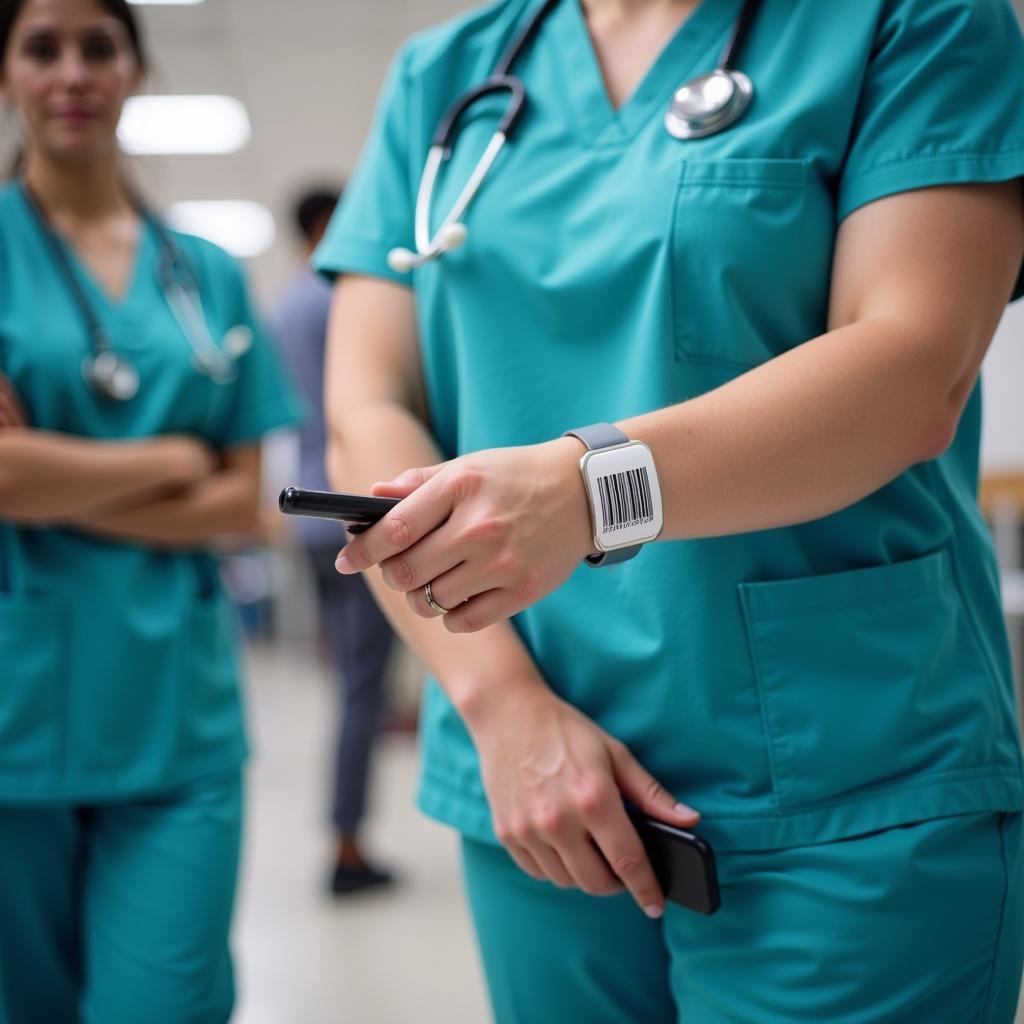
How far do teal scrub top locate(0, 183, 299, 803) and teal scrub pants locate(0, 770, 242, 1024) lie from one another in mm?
47

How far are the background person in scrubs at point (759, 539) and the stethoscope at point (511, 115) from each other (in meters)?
0.01

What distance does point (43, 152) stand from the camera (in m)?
1.38

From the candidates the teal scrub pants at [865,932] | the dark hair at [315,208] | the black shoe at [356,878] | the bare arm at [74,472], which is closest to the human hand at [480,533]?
the teal scrub pants at [865,932]

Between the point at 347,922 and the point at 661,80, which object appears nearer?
the point at 661,80

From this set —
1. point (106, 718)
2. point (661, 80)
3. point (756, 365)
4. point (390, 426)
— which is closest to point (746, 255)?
point (756, 365)

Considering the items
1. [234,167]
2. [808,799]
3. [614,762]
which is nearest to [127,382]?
[614,762]

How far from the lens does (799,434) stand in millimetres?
639

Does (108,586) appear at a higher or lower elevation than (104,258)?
lower

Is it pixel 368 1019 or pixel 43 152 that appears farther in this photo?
pixel 368 1019

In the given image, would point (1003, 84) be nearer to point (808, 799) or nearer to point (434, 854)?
point (808, 799)

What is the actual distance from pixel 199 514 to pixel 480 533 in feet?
2.86

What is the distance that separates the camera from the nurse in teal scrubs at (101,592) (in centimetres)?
120

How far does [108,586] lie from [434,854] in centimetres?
171

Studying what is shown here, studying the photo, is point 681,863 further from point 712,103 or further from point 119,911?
point 119,911
